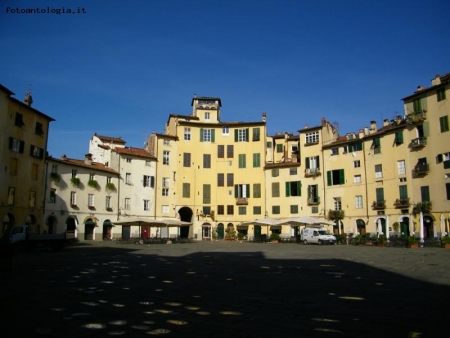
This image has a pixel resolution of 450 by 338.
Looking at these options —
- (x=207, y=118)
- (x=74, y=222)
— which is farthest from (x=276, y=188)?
(x=74, y=222)

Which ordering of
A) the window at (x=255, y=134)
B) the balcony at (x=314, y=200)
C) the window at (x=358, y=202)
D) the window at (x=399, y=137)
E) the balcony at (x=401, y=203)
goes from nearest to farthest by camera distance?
the balcony at (x=401, y=203) → the window at (x=399, y=137) → the window at (x=358, y=202) → the balcony at (x=314, y=200) → the window at (x=255, y=134)

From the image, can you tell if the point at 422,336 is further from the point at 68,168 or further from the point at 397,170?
the point at 68,168

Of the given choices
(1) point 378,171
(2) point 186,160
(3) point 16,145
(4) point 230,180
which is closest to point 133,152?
(2) point 186,160

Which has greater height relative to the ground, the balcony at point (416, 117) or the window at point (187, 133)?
the window at point (187, 133)

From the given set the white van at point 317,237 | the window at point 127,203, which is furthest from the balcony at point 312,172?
the window at point 127,203

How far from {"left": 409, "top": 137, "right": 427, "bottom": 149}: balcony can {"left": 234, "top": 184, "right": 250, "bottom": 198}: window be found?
75.7ft

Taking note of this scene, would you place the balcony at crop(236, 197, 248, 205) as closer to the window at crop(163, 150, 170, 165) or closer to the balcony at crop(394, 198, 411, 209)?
the window at crop(163, 150, 170, 165)

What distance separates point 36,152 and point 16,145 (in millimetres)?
2948

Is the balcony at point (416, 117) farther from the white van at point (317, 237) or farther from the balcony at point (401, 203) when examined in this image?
the white van at point (317, 237)

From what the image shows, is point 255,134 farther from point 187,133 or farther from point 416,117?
point 416,117

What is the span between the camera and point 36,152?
40281 mm

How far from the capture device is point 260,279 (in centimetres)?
1200

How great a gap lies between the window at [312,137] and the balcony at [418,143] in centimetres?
1369

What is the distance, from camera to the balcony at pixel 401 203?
41.4m
